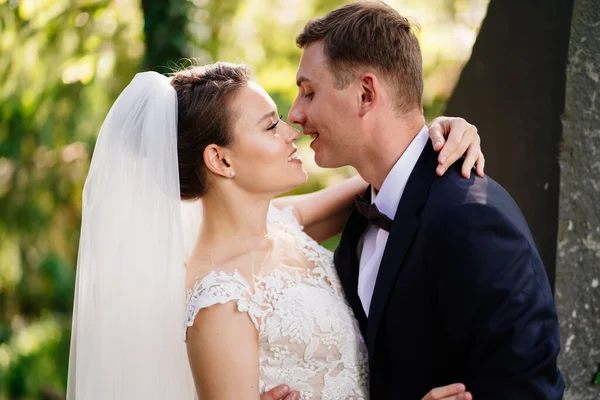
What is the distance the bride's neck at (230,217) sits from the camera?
2.77m

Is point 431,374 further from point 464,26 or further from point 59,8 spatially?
point 464,26

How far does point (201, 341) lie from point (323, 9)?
5506mm

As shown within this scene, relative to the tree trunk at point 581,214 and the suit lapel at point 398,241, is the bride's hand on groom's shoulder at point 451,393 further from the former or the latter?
the tree trunk at point 581,214

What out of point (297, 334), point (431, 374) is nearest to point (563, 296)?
point (431, 374)

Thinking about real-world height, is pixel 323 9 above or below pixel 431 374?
above

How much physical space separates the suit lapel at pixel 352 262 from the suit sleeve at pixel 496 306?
50 cm

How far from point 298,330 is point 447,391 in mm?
609

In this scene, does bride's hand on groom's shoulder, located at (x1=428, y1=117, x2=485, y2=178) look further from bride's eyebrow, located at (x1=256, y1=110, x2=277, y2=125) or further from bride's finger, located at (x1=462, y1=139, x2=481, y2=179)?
bride's eyebrow, located at (x1=256, y1=110, x2=277, y2=125)

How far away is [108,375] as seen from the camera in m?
2.64

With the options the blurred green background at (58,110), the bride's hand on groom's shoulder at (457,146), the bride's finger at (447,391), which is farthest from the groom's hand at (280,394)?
the blurred green background at (58,110)

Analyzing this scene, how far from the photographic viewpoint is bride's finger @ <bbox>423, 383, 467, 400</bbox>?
87.6 inches

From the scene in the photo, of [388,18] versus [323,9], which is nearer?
[388,18]

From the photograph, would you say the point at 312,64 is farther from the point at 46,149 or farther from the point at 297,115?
the point at 46,149

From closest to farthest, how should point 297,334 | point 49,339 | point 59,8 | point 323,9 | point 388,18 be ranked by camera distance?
point 297,334 < point 388,18 < point 59,8 < point 49,339 < point 323,9
